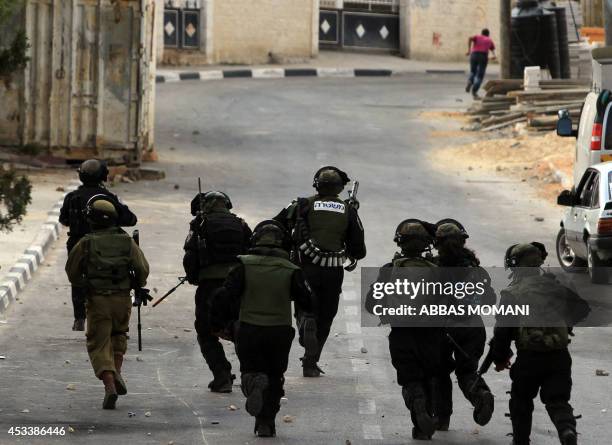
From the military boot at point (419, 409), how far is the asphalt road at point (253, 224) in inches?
11.4

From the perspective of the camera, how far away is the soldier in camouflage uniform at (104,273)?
11.1 m

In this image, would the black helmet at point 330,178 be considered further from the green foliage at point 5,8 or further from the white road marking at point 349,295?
the white road marking at point 349,295

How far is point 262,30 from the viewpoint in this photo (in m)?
44.8

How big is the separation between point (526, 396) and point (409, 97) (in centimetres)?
2931

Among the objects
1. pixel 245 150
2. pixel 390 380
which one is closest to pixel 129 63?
pixel 245 150

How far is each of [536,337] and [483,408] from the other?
639mm

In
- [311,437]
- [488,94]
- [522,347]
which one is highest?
[488,94]

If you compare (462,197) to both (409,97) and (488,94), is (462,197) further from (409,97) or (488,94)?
(409,97)

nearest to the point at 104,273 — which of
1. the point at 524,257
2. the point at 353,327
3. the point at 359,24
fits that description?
the point at 524,257

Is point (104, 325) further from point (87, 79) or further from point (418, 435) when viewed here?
point (87, 79)

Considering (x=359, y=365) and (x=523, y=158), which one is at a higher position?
(x=523, y=158)

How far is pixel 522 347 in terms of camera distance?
9.60m

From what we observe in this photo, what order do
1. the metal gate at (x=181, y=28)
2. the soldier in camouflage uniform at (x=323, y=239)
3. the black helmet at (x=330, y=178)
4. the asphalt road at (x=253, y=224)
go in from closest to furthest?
the asphalt road at (x=253, y=224) → the black helmet at (x=330, y=178) → the soldier in camouflage uniform at (x=323, y=239) → the metal gate at (x=181, y=28)

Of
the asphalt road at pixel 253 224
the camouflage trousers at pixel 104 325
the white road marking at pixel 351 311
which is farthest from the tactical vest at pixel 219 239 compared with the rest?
the white road marking at pixel 351 311
